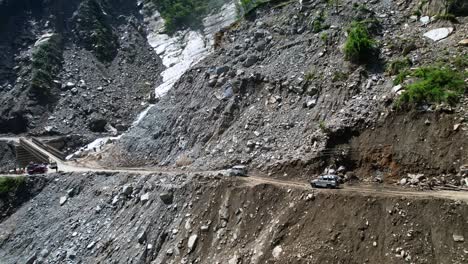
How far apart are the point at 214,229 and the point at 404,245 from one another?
11378 mm

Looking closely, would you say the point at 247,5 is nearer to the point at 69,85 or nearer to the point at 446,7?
the point at 69,85

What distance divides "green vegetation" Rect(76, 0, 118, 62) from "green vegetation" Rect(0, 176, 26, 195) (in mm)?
30845

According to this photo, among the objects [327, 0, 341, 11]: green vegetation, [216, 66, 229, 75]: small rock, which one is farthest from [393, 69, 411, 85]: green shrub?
[216, 66, 229, 75]: small rock

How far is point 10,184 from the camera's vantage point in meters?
42.6

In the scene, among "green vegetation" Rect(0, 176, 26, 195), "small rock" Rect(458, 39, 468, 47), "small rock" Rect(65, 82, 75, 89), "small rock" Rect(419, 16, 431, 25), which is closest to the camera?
"small rock" Rect(458, 39, 468, 47)

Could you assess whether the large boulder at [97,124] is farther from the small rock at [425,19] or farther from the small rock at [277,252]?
the small rock at [425,19]

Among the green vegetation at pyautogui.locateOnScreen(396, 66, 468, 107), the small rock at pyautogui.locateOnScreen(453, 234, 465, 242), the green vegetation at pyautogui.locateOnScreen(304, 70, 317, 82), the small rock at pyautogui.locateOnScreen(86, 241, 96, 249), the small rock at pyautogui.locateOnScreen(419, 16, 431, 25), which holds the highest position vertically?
the small rock at pyautogui.locateOnScreen(419, 16, 431, 25)

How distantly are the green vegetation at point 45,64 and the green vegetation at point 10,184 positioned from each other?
19.8 metres

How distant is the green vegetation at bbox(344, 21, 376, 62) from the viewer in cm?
3131

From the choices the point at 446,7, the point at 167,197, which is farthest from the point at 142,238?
the point at 446,7

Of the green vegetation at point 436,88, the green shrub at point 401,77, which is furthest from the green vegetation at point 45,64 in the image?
the green vegetation at point 436,88

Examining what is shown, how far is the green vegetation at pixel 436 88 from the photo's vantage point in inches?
957

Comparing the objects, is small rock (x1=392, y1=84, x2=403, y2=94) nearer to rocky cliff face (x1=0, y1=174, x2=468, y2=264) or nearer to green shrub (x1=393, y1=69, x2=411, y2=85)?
green shrub (x1=393, y1=69, x2=411, y2=85)

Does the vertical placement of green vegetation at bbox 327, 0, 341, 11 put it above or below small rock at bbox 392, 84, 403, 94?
above
